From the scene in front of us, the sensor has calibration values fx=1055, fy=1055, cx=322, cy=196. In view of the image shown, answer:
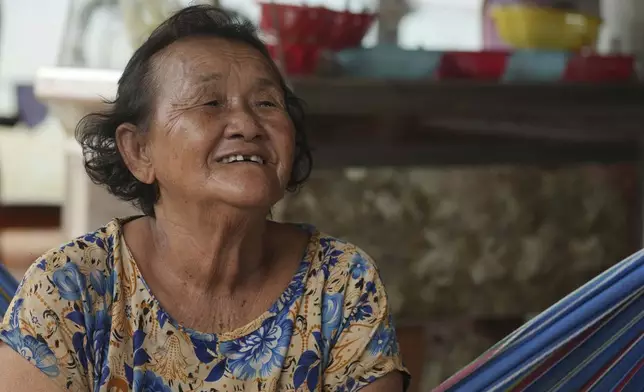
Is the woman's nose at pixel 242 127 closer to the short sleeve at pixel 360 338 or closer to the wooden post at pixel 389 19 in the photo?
the short sleeve at pixel 360 338

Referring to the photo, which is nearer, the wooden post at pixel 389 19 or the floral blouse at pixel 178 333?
the floral blouse at pixel 178 333

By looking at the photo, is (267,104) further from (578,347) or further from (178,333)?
(578,347)

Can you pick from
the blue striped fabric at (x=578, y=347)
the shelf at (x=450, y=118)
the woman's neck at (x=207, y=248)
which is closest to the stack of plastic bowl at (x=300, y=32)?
the shelf at (x=450, y=118)

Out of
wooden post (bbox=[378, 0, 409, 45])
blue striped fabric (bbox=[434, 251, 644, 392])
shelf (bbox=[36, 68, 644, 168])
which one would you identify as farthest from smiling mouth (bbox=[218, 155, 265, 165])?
wooden post (bbox=[378, 0, 409, 45])

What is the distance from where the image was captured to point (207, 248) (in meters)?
1.77

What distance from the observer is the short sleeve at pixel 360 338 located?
5.70 ft

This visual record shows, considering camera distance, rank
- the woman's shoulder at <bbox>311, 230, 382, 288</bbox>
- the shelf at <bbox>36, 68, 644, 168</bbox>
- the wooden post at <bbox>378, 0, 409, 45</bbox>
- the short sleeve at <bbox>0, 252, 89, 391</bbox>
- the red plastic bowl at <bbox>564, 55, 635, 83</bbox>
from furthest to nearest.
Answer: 1. the red plastic bowl at <bbox>564, 55, 635, 83</bbox>
2. the wooden post at <bbox>378, 0, 409, 45</bbox>
3. the shelf at <bbox>36, 68, 644, 168</bbox>
4. the woman's shoulder at <bbox>311, 230, 382, 288</bbox>
5. the short sleeve at <bbox>0, 252, 89, 391</bbox>

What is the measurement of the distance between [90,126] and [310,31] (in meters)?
1.61

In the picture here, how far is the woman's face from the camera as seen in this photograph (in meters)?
1.67

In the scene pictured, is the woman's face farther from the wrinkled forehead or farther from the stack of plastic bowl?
the stack of plastic bowl

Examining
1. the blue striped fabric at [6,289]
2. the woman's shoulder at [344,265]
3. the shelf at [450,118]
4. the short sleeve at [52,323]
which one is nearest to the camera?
the short sleeve at [52,323]

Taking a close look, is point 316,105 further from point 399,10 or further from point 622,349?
point 622,349

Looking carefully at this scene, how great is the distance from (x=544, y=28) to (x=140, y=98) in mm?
2402

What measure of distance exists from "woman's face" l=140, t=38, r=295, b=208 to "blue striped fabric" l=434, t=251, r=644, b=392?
1.53 ft
